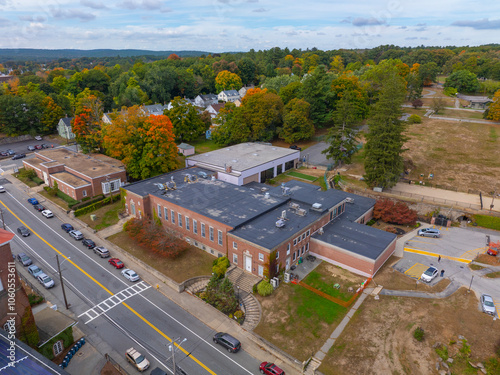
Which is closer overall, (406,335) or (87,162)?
(406,335)

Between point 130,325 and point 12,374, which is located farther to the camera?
point 130,325

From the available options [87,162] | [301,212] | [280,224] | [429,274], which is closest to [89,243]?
[280,224]

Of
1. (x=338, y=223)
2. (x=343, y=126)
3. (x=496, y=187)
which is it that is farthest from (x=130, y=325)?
(x=496, y=187)

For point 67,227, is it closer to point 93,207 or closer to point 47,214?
point 93,207

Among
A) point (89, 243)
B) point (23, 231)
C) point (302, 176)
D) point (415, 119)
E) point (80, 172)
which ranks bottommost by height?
point (89, 243)

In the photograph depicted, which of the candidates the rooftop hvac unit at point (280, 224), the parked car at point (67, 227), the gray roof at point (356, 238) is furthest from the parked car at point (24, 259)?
the gray roof at point (356, 238)

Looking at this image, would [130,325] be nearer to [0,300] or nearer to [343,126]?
[0,300]

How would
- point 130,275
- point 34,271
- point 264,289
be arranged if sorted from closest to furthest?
1. point 264,289
2. point 130,275
3. point 34,271

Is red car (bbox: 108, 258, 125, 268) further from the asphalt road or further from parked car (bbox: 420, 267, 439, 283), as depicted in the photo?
parked car (bbox: 420, 267, 439, 283)
